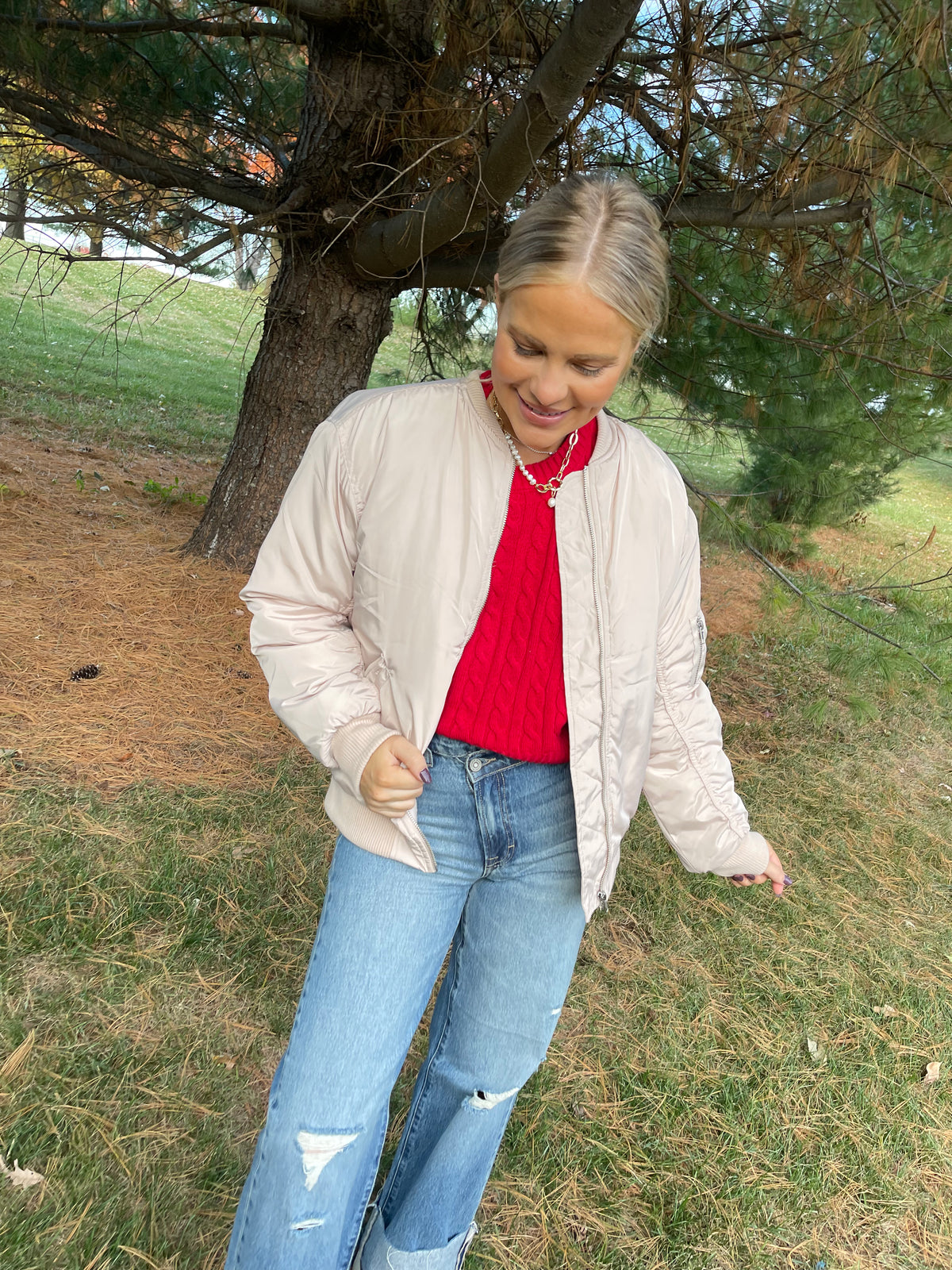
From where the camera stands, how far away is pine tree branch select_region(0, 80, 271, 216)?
3588mm

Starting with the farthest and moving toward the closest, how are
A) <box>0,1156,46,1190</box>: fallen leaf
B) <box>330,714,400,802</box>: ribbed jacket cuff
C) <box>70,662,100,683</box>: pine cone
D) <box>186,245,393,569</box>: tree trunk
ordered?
<box>186,245,393,569</box>: tree trunk < <box>70,662,100,683</box>: pine cone < <box>0,1156,46,1190</box>: fallen leaf < <box>330,714,400,802</box>: ribbed jacket cuff

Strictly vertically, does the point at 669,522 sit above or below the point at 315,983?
above

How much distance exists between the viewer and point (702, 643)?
62.2 inches

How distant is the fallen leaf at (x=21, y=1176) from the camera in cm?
172

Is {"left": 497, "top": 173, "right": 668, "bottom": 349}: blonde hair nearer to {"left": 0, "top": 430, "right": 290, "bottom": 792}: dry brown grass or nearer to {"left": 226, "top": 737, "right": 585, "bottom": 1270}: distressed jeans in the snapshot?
{"left": 226, "top": 737, "right": 585, "bottom": 1270}: distressed jeans

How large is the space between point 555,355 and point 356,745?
0.62m

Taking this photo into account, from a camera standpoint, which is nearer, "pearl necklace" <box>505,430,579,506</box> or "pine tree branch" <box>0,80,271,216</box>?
"pearl necklace" <box>505,430,579,506</box>

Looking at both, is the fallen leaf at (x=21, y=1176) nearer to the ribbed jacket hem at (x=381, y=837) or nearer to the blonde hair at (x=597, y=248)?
the ribbed jacket hem at (x=381, y=837)

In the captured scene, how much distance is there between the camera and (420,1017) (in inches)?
55.7

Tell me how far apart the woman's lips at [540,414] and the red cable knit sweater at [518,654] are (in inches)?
4.7

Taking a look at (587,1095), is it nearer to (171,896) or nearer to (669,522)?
(171,896)

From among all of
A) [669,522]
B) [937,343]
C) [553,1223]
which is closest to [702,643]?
[669,522]

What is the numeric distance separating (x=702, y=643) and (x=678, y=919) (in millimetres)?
1649

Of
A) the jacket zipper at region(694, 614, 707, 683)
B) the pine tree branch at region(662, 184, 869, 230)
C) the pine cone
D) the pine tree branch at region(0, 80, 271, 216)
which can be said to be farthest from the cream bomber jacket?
the pine tree branch at region(0, 80, 271, 216)
